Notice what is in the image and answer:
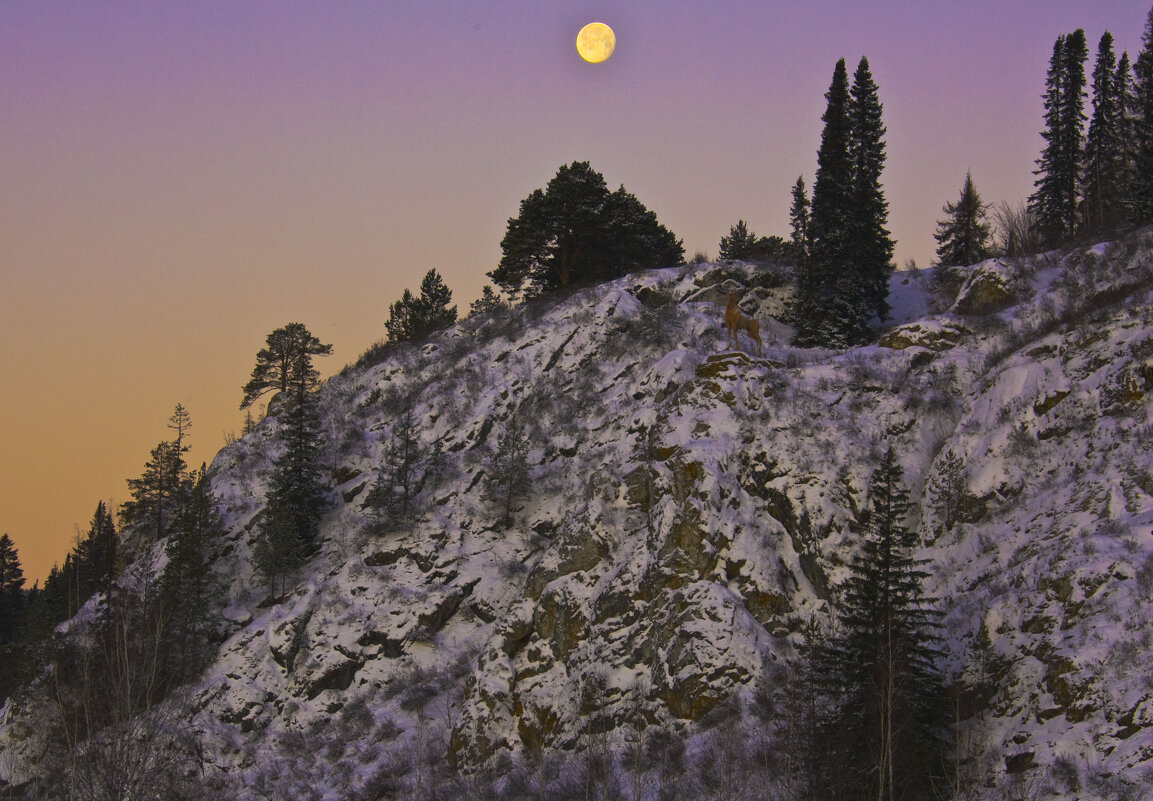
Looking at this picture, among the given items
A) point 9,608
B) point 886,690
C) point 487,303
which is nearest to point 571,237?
point 487,303

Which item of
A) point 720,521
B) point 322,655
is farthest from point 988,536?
point 322,655

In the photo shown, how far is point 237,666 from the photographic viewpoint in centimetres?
3262

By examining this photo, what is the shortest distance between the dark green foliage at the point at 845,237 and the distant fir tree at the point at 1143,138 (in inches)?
448

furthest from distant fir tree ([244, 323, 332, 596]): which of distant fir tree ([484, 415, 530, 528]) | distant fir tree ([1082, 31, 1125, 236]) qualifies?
distant fir tree ([1082, 31, 1125, 236])

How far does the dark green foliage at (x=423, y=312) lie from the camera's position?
6000 centimetres

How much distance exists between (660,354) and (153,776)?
2580cm

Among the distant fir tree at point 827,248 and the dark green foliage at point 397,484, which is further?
the distant fir tree at point 827,248

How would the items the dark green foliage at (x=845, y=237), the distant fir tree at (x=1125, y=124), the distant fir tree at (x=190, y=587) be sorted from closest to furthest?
the distant fir tree at (x=190, y=587)
the dark green foliage at (x=845, y=237)
the distant fir tree at (x=1125, y=124)

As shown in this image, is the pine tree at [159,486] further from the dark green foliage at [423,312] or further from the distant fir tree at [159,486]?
the dark green foliage at [423,312]

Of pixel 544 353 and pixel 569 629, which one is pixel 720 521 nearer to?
pixel 569 629

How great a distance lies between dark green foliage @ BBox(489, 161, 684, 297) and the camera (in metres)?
55.3

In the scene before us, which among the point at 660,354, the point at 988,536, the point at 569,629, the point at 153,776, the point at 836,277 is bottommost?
the point at 153,776

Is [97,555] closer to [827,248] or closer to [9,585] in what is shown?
[9,585]

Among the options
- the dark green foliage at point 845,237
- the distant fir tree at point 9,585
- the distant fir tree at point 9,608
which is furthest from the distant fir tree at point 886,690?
the distant fir tree at point 9,585
